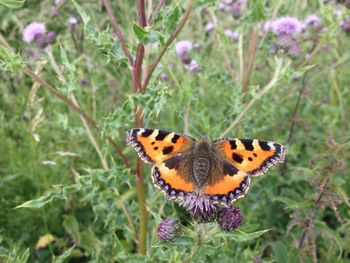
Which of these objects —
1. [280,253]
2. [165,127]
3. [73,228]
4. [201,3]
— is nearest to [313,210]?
[280,253]

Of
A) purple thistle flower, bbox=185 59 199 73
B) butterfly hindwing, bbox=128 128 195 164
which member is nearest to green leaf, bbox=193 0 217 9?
butterfly hindwing, bbox=128 128 195 164

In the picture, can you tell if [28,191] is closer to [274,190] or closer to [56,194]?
[56,194]

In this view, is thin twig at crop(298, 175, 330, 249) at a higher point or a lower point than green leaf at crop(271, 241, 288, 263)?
higher

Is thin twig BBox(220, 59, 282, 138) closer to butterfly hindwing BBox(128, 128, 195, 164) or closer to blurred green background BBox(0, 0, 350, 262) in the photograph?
blurred green background BBox(0, 0, 350, 262)

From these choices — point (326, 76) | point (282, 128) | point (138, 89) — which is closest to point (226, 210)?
point (138, 89)

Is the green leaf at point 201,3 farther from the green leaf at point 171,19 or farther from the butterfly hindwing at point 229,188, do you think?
the butterfly hindwing at point 229,188

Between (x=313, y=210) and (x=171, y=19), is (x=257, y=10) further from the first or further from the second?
(x=313, y=210)
